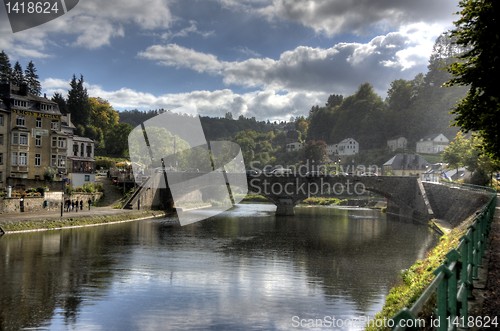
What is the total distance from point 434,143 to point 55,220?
421ft

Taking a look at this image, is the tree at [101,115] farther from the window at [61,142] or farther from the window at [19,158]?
the window at [19,158]

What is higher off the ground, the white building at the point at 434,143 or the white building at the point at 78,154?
the white building at the point at 434,143

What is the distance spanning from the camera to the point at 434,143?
487 feet

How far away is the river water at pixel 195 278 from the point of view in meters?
20.1

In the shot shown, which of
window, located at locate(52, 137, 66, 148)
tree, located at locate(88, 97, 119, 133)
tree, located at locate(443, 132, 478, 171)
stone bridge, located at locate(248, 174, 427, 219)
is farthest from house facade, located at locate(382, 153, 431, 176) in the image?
window, located at locate(52, 137, 66, 148)

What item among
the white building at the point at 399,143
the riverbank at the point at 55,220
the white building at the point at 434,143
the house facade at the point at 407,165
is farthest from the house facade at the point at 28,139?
the white building at the point at 399,143

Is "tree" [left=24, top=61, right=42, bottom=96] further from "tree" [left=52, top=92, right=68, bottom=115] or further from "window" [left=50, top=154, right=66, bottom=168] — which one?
"window" [left=50, top=154, right=66, bottom=168]

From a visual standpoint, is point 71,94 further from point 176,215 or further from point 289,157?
point 289,157

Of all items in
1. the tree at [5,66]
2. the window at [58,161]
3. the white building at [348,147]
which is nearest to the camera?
the window at [58,161]

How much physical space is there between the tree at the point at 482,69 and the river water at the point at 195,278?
387 inches

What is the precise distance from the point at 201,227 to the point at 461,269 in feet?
163

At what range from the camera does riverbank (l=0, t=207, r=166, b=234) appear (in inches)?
1710

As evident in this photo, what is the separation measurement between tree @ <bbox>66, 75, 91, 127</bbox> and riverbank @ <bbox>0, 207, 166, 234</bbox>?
6487 cm

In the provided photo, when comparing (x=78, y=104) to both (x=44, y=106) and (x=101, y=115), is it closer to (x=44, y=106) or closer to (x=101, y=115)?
(x=101, y=115)
